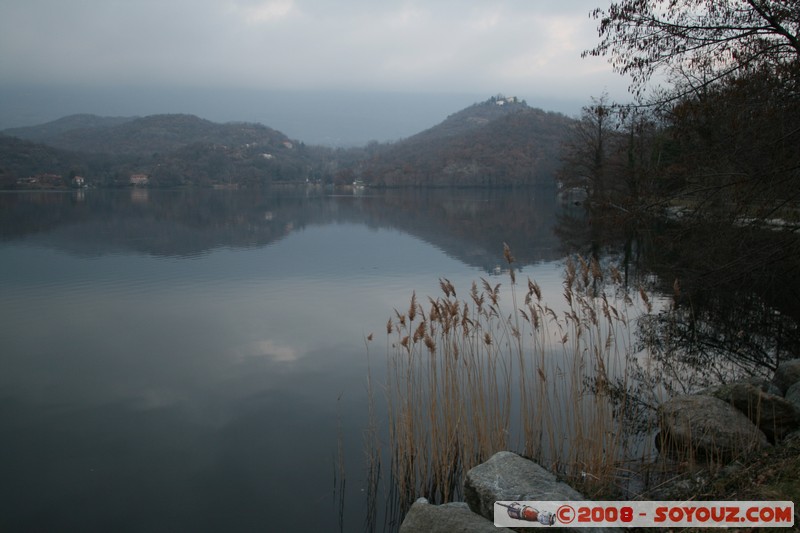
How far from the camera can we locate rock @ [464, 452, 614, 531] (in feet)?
13.7

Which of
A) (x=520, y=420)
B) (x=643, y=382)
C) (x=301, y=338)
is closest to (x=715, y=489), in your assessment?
(x=520, y=420)

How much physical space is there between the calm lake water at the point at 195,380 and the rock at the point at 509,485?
1.35 m

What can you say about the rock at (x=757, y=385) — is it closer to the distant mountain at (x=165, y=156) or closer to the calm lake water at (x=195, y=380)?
the calm lake water at (x=195, y=380)

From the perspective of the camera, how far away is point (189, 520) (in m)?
5.39

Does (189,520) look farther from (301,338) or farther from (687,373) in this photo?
(687,373)

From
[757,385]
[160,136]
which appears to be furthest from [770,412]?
[160,136]

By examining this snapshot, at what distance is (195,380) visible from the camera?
29.7ft

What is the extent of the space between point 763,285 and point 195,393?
12.6 m

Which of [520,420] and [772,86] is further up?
[772,86]

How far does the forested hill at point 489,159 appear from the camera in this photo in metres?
102

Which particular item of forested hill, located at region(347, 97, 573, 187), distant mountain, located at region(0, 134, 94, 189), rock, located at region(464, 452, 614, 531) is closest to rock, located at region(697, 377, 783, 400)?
rock, located at region(464, 452, 614, 531)

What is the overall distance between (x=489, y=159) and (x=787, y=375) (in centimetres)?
10537

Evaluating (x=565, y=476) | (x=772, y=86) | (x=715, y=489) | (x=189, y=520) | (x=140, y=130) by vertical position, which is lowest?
(x=189, y=520)

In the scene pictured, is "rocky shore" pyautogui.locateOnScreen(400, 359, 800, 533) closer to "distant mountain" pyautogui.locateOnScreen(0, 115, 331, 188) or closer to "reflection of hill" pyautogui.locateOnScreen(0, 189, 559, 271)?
"reflection of hill" pyautogui.locateOnScreen(0, 189, 559, 271)
